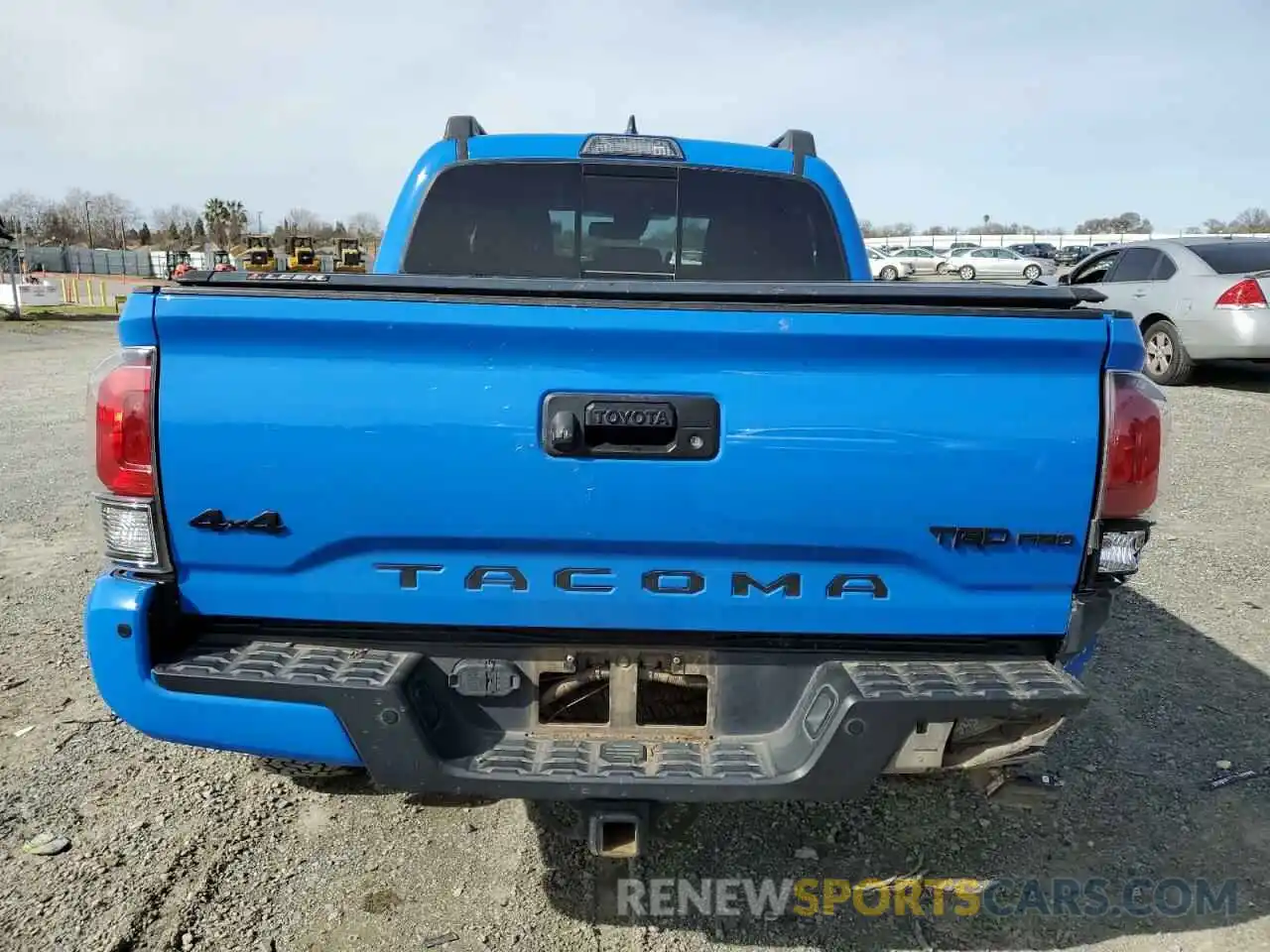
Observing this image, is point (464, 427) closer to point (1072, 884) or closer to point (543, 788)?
point (543, 788)

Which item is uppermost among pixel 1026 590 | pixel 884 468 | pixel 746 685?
pixel 884 468

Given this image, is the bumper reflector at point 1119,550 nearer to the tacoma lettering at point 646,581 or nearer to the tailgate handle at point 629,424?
the tacoma lettering at point 646,581

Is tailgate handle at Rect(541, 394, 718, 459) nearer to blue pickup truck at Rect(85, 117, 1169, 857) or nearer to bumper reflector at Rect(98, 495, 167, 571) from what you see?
blue pickup truck at Rect(85, 117, 1169, 857)

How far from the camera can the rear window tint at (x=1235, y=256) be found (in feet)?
33.2

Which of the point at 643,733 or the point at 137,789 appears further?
the point at 137,789

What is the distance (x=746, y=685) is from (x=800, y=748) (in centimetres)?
19

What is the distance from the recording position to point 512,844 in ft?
9.11

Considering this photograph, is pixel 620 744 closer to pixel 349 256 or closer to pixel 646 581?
pixel 646 581

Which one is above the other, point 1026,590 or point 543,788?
point 1026,590

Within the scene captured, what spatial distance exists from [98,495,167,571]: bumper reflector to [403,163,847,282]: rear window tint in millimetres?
1776

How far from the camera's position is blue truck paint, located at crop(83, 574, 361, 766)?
195cm

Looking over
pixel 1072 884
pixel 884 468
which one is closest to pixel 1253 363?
pixel 1072 884

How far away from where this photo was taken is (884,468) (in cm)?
192

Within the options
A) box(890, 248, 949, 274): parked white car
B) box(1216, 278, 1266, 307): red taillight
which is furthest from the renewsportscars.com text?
box(890, 248, 949, 274): parked white car
